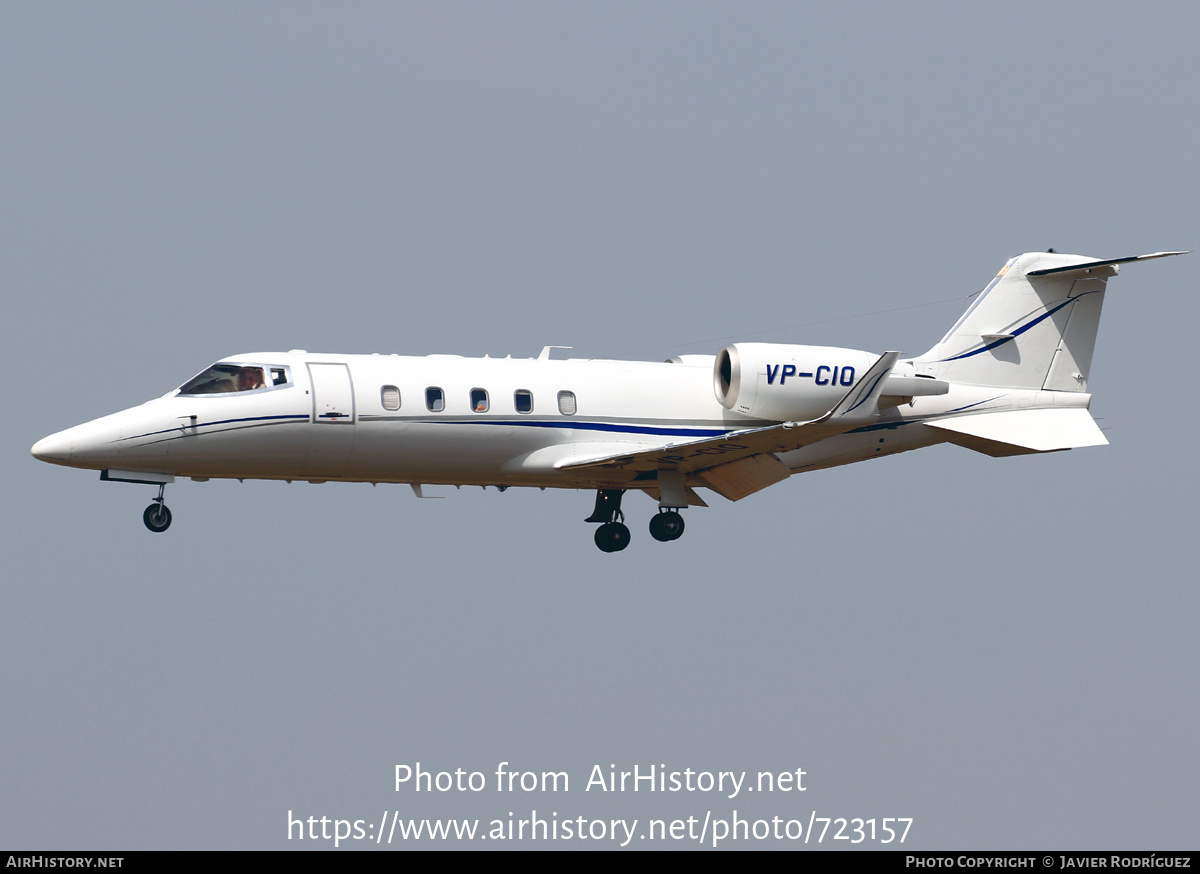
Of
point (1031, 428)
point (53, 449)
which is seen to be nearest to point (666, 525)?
point (1031, 428)

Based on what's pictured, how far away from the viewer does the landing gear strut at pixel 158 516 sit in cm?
3042

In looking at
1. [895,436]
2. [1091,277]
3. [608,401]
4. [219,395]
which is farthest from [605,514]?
[1091,277]

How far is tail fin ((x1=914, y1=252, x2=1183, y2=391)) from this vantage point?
3506 centimetres

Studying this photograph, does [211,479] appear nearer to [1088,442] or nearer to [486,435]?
[486,435]

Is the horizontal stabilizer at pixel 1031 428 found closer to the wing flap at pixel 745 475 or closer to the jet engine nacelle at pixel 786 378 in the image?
the jet engine nacelle at pixel 786 378

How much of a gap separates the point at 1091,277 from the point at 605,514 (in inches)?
431

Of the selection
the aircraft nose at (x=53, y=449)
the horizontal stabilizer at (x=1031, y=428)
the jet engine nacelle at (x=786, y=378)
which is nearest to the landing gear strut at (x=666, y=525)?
the jet engine nacelle at (x=786, y=378)

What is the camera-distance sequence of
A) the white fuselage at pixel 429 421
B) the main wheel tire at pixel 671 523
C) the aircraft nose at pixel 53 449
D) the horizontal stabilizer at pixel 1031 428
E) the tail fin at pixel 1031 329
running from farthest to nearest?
the tail fin at pixel 1031 329, the horizontal stabilizer at pixel 1031 428, the main wheel tire at pixel 671 523, the white fuselage at pixel 429 421, the aircraft nose at pixel 53 449

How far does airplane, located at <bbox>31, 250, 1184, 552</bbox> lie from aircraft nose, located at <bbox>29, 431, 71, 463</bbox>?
0.9 inches

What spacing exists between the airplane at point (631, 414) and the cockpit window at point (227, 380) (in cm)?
2

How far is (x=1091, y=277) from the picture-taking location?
116 feet

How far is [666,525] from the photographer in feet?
111

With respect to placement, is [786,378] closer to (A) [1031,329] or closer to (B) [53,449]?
(A) [1031,329]

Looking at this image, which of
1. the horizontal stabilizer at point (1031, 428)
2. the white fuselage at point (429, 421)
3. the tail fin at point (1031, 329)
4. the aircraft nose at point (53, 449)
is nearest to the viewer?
the aircraft nose at point (53, 449)
